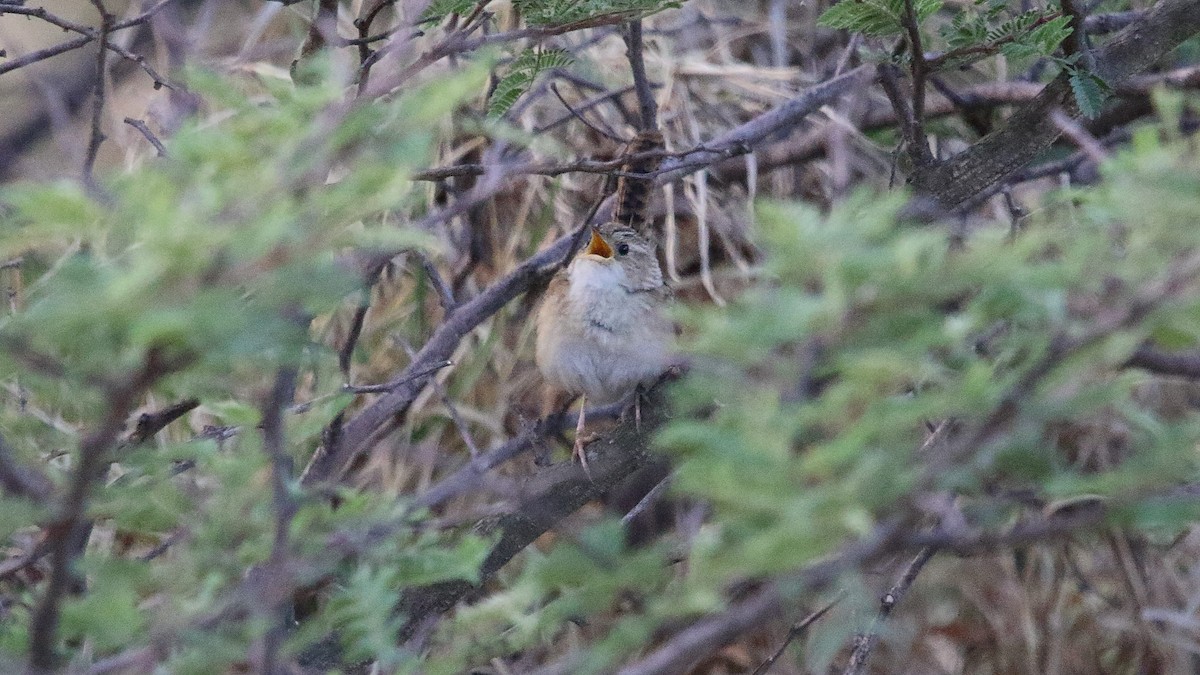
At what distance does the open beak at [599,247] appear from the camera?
12.7 ft

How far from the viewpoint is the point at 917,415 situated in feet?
4.40

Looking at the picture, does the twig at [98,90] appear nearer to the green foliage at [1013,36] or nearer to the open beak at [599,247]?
the open beak at [599,247]

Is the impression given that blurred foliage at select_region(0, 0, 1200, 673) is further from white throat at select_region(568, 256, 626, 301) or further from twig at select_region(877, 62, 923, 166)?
white throat at select_region(568, 256, 626, 301)

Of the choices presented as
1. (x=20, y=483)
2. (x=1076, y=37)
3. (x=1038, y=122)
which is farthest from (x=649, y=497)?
(x=20, y=483)

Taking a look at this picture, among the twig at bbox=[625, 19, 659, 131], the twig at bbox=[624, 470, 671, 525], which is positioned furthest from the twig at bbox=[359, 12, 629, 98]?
the twig at bbox=[624, 470, 671, 525]

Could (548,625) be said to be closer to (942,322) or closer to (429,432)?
(942,322)

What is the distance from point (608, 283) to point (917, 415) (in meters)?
2.56

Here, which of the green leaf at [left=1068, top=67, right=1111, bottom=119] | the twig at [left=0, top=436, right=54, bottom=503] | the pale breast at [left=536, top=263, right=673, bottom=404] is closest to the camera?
the twig at [left=0, top=436, right=54, bottom=503]

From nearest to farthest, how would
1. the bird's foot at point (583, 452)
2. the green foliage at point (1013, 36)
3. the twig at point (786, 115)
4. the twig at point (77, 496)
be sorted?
the twig at point (77, 496), the green foliage at point (1013, 36), the bird's foot at point (583, 452), the twig at point (786, 115)

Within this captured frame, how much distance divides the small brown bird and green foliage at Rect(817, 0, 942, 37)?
1271 millimetres

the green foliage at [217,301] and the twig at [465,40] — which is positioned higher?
the twig at [465,40]

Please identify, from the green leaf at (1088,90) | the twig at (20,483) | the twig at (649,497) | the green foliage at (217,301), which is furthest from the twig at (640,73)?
the twig at (20,483)

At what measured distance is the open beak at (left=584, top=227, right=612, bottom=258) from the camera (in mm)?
3884

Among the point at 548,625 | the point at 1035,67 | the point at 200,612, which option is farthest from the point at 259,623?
the point at 1035,67
